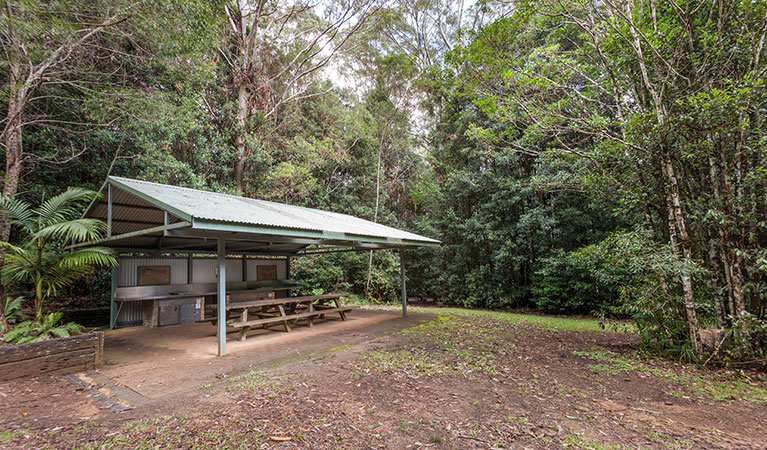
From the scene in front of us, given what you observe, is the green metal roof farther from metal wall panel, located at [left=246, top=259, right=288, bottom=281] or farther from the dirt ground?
metal wall panel, located at [left=246, top=259, right=288, bottom=281]

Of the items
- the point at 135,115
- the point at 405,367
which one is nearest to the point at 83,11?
the point at 135,115

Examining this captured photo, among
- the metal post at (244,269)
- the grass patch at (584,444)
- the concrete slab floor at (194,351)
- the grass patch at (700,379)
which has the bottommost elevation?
the grass patch at (700,379)

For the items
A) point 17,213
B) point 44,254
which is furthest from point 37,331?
point 17,213

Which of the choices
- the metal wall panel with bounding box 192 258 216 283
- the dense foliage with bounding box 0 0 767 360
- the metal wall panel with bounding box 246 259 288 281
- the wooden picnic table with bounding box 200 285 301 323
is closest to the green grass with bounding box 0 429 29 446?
the dense foliage with bounding box 0 0 767 360

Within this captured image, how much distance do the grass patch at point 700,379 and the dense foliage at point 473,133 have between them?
0.57 m

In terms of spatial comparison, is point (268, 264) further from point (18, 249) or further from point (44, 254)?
point (18, 249)

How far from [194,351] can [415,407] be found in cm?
410

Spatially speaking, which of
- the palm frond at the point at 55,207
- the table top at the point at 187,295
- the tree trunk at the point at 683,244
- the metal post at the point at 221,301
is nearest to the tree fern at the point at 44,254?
the palm frond at the point at 55,207

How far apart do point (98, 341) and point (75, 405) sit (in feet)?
5.23

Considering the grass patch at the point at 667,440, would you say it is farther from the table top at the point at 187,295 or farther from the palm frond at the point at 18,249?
the table top at the point at 187,295

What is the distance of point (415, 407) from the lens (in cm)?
327

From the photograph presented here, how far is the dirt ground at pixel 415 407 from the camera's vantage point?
104 inches

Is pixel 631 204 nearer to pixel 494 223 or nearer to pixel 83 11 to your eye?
pixel 494 223

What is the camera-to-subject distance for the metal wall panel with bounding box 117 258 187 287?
7.59 meters
